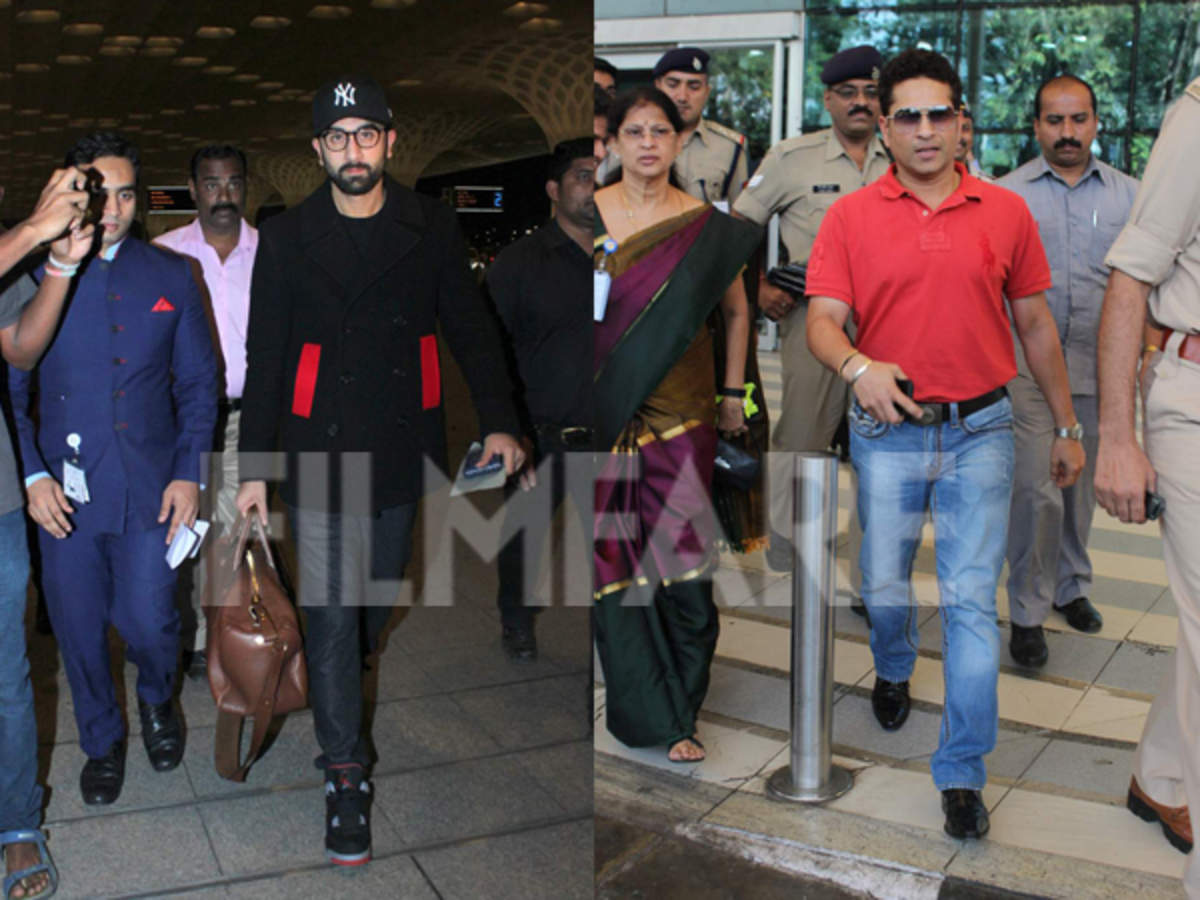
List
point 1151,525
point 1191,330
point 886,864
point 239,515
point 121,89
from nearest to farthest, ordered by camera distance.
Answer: point 1191,330
point 886,864
point 239,515
point 121,89
point 1151,525

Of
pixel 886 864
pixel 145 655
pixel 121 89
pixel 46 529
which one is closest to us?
pixel 886 864

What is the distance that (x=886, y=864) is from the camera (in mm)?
2455

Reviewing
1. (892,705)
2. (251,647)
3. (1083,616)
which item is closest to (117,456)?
(251,647)

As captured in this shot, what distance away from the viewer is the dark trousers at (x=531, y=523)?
3756 millimetres

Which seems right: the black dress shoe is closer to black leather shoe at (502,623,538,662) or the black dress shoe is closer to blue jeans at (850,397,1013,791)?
black leather shoe at (502,623,538,662)

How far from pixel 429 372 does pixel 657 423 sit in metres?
0.50

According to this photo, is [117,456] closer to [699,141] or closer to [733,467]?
[733,467]

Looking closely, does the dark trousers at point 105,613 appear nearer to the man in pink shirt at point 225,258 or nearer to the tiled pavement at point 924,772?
the man in pink shirt at point 225,258

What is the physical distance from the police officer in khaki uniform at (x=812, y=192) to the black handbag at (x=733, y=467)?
97 centimetres

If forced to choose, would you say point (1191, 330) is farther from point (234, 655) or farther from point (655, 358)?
point (234, 655)

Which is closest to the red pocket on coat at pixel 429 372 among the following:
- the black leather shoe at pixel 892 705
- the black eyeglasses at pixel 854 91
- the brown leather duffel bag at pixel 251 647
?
the brown leather duffel bag at pixel 251 647

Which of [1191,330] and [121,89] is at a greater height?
[121,89]

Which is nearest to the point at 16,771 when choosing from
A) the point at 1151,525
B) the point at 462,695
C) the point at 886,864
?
the point at 462,695

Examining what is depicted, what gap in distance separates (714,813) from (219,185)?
2.20m
